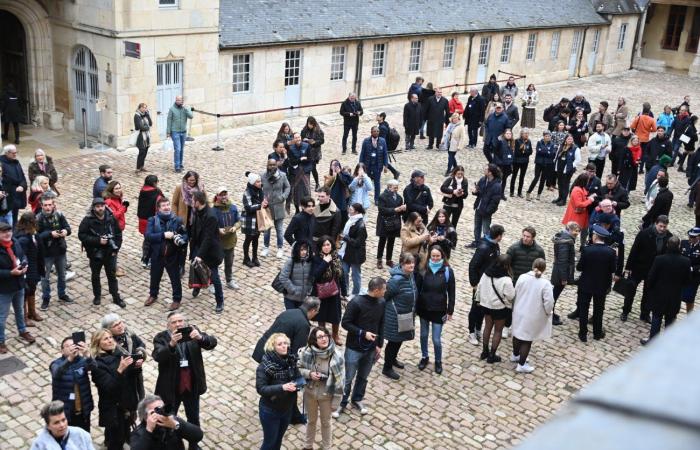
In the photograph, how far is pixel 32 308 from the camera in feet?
34.6

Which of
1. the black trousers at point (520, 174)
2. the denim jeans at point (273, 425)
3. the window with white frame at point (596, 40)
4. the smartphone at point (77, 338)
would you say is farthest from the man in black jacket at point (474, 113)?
the window with white frame at point (596, 40)

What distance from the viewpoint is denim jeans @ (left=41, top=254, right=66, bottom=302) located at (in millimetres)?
10773

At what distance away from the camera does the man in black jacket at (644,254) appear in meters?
Answer: 11.5

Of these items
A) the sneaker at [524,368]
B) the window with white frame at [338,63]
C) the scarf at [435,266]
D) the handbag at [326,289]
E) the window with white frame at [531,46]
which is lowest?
the sneaker at [524,368]

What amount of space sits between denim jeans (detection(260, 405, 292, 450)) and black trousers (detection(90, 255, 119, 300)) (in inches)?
169

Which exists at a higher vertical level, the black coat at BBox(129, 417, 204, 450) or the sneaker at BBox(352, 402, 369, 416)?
the black coat at BBox(129, 417, 204, 450)

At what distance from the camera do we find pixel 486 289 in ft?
32.4

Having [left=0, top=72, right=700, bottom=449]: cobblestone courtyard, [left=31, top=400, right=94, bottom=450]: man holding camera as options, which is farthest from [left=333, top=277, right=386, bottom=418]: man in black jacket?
[left=31, top=400, right=94, bottom=450]: man holding camera

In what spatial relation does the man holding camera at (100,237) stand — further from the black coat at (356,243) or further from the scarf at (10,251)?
the black coat at (356,243)

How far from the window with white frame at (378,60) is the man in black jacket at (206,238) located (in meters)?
17.1

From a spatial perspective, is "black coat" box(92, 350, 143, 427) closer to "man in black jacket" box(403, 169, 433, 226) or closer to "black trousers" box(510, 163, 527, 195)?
"man in black jacket" box(403, 169, 433, 226)

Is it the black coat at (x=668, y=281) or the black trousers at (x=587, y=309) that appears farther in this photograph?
the black trousers at (x=587, y=309)

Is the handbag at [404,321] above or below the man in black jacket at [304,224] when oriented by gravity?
below

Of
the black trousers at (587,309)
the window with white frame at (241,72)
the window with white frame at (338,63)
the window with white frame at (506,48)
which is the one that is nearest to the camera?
the black trousers at (587,309)
